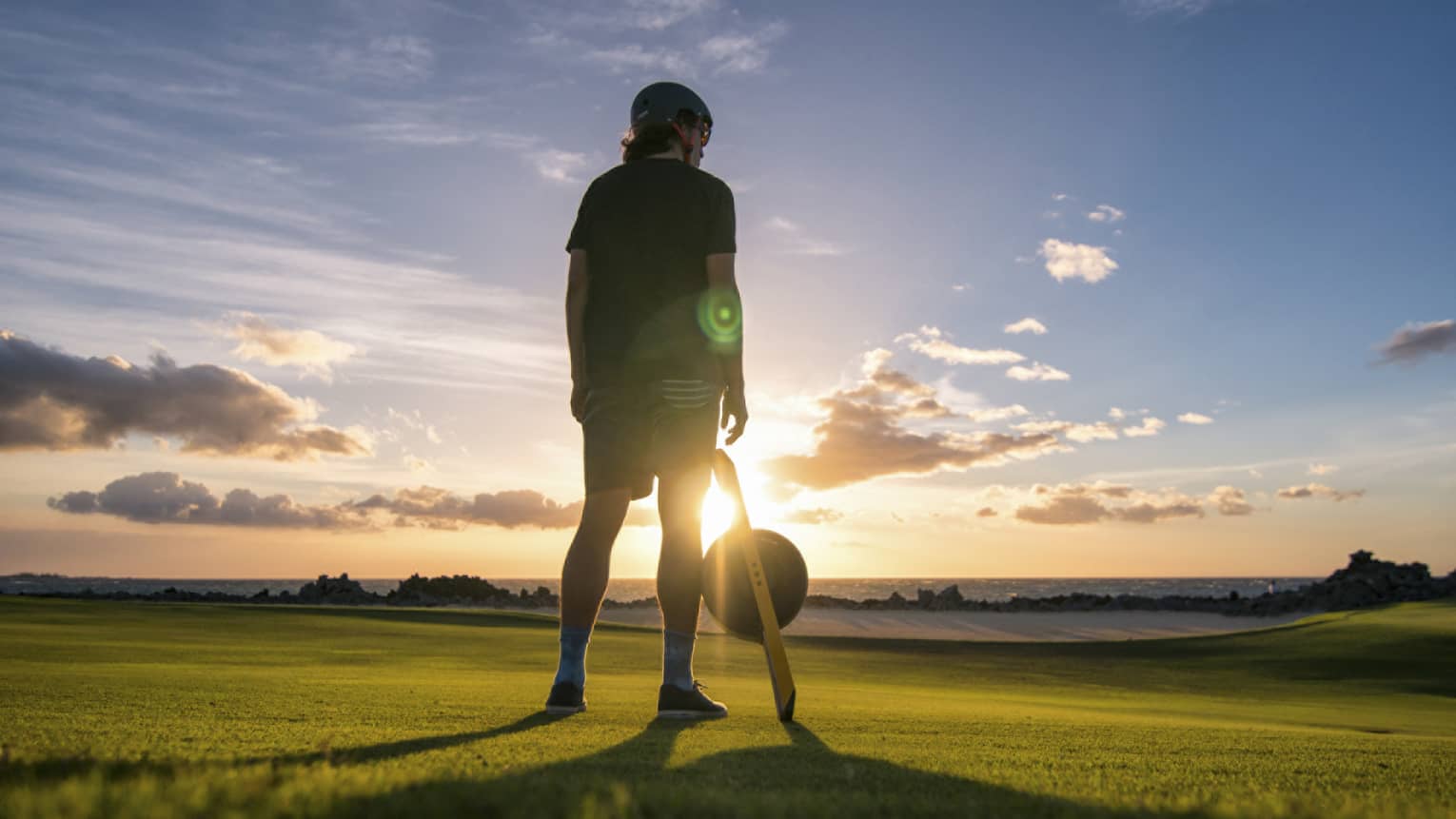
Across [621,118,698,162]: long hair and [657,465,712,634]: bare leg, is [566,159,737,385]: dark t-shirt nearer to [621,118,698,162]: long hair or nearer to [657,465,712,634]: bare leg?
[621,118,698,162]: long hair

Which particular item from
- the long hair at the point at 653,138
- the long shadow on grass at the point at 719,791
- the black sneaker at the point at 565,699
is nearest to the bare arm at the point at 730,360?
the long hair at the point at 653,138

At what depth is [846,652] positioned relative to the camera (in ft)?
59.6

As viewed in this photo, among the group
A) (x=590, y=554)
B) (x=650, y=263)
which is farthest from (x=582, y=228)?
(x=590, y=554)

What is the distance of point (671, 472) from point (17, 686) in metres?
4.01

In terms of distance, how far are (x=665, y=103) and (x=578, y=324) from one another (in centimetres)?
123

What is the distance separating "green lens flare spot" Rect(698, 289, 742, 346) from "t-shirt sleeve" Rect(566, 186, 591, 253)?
0.68 meters

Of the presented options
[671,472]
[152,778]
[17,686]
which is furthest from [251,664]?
[152,778]

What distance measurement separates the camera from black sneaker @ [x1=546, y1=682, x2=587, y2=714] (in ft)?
13.4

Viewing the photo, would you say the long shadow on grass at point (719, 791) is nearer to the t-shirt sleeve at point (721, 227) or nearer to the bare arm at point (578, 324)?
the bare arm at point (578, 324)

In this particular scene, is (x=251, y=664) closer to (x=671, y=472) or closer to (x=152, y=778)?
(x=671, y=472)

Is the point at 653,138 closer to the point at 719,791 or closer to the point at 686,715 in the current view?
the point at 686,715

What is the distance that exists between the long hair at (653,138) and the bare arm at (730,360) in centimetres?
72

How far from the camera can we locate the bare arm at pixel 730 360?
4.27 meters

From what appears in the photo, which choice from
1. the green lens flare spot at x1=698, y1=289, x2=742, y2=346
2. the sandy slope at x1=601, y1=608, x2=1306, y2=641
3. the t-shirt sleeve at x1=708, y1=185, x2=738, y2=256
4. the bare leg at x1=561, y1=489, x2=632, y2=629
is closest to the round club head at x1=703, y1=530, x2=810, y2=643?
the bare leg at x1=561, y1=489, x2=632, y2=629
